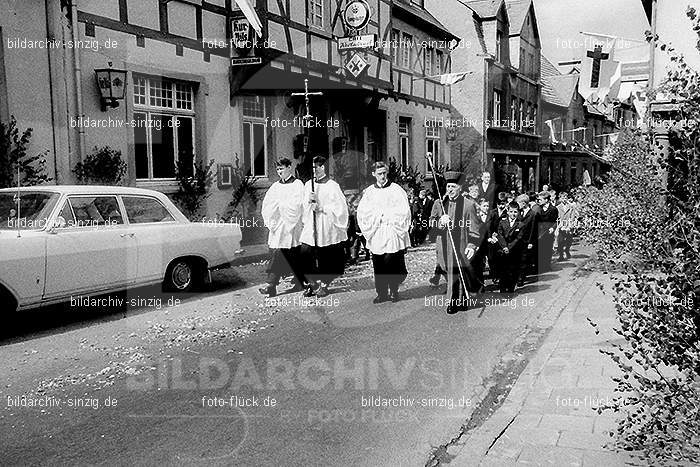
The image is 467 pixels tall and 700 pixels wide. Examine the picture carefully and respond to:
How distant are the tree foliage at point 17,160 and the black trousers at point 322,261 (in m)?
4.50

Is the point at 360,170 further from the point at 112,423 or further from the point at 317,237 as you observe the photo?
the point at 112,423

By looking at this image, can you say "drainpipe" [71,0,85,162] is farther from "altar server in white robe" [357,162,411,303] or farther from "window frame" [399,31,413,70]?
"window frame" [399,31,413,70]

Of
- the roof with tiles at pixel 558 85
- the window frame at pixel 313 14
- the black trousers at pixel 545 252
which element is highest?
the roof with tiles at pixel 558 85

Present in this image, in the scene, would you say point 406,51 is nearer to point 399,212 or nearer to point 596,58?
point 596,58

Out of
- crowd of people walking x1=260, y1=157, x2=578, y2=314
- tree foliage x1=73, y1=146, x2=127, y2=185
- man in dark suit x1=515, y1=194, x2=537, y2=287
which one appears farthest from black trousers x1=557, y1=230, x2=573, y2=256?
tree foliage x1=73, y1=146, x2=127, y2=185

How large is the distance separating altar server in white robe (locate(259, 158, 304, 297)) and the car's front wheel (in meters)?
1.08

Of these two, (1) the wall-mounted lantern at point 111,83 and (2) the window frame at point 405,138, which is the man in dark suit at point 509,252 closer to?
(1) the wall-mounted lantern at point 111,83

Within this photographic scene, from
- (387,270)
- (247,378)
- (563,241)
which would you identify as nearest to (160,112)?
(387,270)

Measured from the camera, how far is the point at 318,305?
8.70m

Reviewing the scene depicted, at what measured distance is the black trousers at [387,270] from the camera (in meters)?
9.03

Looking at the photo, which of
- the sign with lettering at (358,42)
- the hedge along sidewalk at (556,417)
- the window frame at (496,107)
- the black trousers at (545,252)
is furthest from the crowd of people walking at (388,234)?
the window frame at (496,107)

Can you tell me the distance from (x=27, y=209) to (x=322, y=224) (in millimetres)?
4065

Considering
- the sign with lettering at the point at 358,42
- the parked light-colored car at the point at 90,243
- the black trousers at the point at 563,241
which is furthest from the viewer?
the sign with lettering at the point at 358,42

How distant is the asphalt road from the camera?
4312 mm
